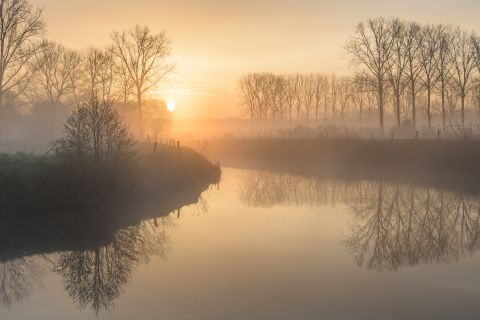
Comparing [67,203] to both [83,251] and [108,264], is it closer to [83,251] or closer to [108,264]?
[83,251]

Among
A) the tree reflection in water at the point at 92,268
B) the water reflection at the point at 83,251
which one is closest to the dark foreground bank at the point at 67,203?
the water reflection at the point at 83,251

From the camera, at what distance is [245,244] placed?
16.8m

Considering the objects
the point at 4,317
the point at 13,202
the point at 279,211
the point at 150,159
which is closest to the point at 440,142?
the point at 279,211

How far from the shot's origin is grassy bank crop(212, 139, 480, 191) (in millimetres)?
33438

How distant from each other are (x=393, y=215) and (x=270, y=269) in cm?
1067

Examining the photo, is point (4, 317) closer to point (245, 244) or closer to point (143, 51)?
point (245, 244)

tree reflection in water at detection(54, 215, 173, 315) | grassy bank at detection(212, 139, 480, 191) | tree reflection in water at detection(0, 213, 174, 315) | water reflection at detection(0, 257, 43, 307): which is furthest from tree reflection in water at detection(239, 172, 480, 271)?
water reflection at detection(0, 257, 43, 307)

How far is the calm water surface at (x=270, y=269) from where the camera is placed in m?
10.8

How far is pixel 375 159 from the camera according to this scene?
134ft

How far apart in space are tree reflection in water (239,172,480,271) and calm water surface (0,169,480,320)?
0.09 meters

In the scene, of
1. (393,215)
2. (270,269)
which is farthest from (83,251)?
(393,215)

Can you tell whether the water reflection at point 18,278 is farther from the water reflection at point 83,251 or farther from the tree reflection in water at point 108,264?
the tree reflection in water at point 108,264

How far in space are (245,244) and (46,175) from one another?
1118cm

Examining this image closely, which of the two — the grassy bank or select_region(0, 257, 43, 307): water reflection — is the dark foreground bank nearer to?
select_region(0, 257, 43, 307): water reflection
